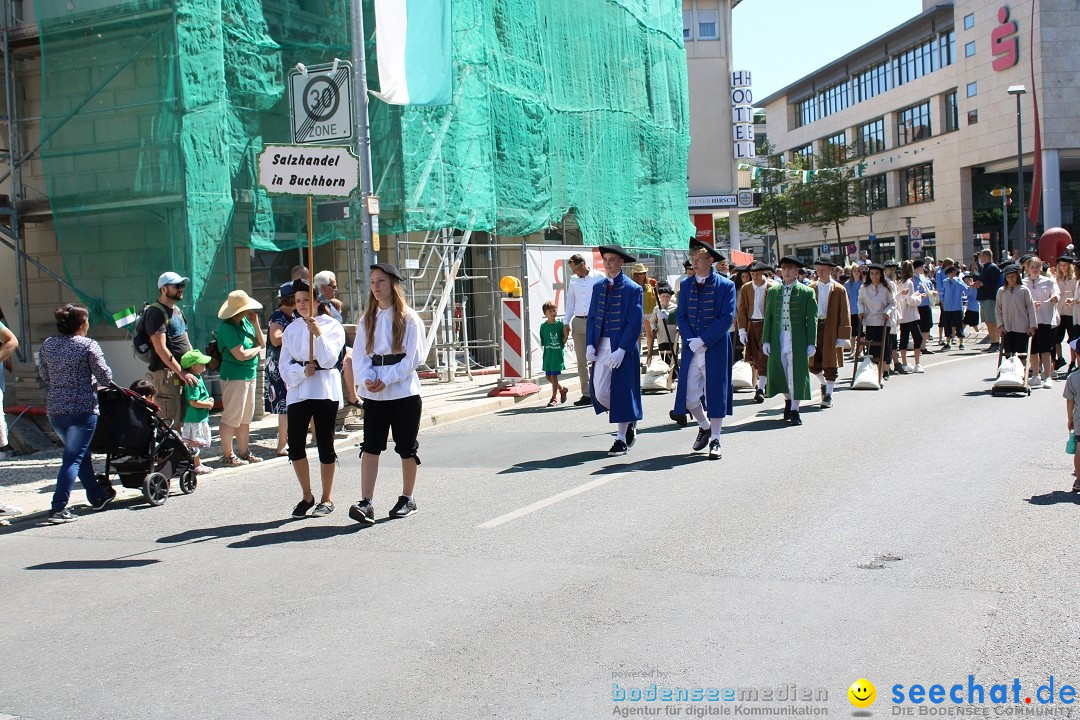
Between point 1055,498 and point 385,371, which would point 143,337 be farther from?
point 1055,498

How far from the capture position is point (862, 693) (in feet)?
14.3

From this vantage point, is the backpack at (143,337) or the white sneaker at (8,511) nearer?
the white sneaker at (8,511)

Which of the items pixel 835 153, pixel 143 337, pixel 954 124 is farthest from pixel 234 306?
pixel 835 153

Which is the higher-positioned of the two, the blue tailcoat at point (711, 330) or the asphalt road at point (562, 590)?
the blue tailcoat at point (711, 330)

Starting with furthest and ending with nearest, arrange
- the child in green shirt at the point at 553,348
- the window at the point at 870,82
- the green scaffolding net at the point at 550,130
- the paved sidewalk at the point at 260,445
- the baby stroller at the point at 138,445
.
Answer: the window at the point at 870,82, the green scaffolding net at the point at 550,130, the child in green shirt at the point at 553,348, the paved sidewalk at the point at 260,445, the baby stroller at the point at 138,445

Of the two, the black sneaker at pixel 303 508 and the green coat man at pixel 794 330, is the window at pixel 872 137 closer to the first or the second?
the green coat man at pixel 794 330

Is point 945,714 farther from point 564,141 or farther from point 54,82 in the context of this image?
point 564,141

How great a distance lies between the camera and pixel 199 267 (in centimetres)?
1393

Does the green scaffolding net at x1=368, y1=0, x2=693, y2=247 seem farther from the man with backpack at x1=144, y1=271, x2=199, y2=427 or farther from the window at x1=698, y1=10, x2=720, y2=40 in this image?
the window at x1=698, y1=10, x2=720, y2=40

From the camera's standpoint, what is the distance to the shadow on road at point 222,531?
787cm

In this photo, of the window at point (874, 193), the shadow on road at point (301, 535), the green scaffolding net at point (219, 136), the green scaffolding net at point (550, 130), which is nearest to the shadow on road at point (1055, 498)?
the shadow on road at point (301, 535)

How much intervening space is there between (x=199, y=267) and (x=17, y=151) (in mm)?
3784

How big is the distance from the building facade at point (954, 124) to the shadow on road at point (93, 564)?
124 ft

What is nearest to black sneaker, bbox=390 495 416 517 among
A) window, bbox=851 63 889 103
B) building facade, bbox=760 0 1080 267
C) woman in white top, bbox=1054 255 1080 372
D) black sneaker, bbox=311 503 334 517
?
black sneaker, bbox=311 503 334 517
